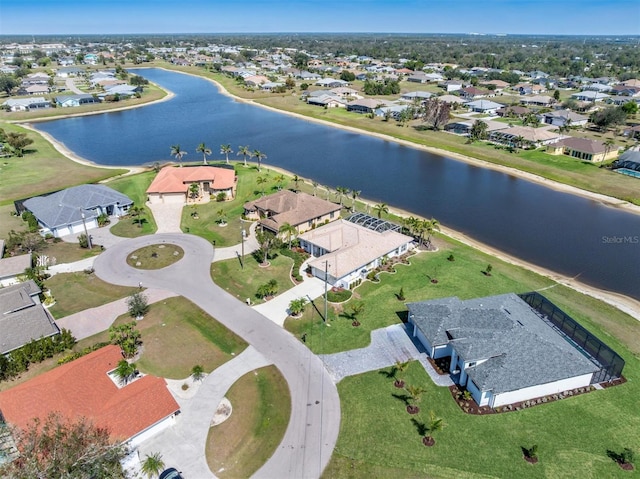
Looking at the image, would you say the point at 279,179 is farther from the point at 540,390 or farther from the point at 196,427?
the point at 540,390

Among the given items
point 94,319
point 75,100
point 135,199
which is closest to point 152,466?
point 94,319

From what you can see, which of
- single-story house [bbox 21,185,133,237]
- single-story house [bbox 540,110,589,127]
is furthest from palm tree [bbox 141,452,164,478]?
single-story house [bbox 540,110,589,127]

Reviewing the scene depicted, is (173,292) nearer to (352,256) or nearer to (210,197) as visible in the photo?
(352,256)

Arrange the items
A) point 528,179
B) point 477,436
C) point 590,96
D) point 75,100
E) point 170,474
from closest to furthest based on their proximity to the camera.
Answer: point 170,474 < point 477,436 < point 528,179 < point 75,100 < point 590,96

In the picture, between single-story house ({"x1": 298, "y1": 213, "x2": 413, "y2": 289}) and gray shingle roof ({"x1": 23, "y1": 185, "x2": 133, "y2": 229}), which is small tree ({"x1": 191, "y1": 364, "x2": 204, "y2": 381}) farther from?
gray shingle roof ({"x1": 23, "y1": 185, "x2": 133, "y2": 229})

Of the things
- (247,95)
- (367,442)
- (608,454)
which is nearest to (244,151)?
(367,442)

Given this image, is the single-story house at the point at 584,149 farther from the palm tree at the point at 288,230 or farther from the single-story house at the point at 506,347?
the palm tree at the point at 288,230
